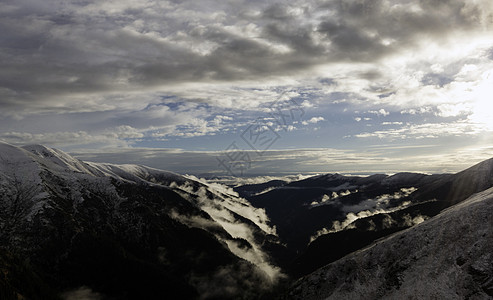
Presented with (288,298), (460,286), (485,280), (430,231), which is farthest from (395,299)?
(288,298)

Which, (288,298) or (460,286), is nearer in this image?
(460,286)

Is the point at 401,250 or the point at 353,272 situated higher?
the point at 401,250

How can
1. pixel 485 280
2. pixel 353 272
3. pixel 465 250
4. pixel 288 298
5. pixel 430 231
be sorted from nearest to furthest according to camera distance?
1. pixel 485 280
2. pixel 465 250
3. pixel 430 231
4. pixel 353 272
5. pixel 288 298

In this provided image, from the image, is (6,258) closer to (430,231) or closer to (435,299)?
(435,299)

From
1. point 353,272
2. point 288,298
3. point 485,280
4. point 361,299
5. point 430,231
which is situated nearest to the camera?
point 485,280

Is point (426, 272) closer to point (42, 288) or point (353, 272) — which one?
point (353, 272)

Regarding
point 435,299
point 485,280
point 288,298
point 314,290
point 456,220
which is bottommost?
point 288,298

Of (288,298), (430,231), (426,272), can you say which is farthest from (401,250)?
(288,298)
